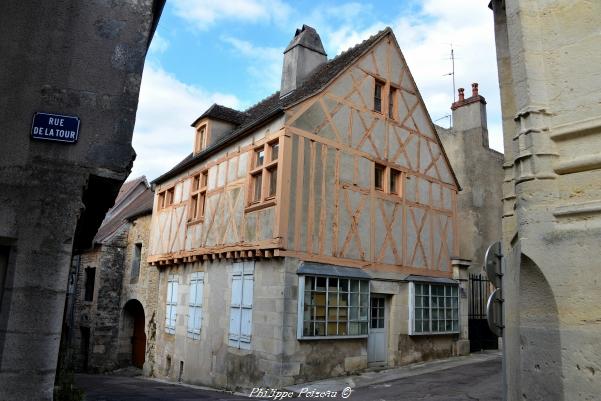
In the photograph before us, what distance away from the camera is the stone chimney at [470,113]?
1641 cm

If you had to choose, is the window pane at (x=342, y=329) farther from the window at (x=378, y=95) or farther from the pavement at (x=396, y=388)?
the window at (x=378, y=95)

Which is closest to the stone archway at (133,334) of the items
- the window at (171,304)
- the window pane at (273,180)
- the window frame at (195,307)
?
the window at (171,304)

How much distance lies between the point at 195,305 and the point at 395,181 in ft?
19.7

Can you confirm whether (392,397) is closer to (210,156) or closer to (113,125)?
(113,125)

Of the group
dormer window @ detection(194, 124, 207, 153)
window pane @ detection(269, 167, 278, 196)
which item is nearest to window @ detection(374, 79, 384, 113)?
window pane @ detection(269, 167, 278, 196)

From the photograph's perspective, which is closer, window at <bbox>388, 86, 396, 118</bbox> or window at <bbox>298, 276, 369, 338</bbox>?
window at <bbox>298, 276, 369, 338</bbox>

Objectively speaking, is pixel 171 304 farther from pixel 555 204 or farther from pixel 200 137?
pixel 555 204

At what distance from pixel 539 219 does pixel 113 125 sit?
3.36 metres

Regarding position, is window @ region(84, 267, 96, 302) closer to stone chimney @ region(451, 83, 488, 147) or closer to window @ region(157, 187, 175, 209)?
window @ region(157, 187, 175, 209)

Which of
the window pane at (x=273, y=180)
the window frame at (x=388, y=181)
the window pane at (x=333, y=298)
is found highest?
the window frame at (x=388, y=181)

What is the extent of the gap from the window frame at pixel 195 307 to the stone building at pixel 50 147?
8.16 meters

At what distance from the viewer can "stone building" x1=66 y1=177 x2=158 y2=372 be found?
650 inches

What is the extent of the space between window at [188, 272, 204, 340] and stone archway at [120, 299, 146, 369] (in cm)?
482

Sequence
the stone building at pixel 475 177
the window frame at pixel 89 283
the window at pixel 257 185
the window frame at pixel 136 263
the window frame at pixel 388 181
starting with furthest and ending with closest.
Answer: the window frame at pixel 89 283 < the window frame at pixel 136 263 < the stone building at pixel 475 177 < the window frame at pixel 388 181 < the window at pixel 257 185
